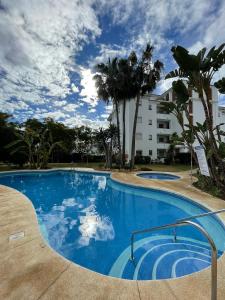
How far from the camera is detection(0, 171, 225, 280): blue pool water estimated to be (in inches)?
170

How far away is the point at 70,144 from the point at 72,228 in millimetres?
27211

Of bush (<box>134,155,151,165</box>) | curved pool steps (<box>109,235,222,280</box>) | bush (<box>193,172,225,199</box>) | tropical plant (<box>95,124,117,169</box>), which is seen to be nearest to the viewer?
curved pool steps (<box>109,235,222,280</box>)

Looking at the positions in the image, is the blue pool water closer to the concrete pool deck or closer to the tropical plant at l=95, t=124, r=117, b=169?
the concrete pool deck

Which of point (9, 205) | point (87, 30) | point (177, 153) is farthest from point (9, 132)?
point (177, 153)

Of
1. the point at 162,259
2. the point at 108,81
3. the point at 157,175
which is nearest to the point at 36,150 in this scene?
the point at 108,81

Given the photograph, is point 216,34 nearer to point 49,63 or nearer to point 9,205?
point 49,63

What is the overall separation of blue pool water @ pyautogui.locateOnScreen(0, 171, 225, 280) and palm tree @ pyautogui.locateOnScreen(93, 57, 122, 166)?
12.9 m

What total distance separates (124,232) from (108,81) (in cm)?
1892

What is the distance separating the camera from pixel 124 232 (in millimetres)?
6363

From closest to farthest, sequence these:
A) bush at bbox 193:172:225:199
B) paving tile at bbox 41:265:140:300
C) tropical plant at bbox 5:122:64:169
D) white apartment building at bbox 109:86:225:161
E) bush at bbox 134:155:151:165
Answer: paving tile at bbox 41:265:140:300 → bush at bbox 193:172:225:199 → tropical plant at bbox 5:122:64:169 → bush at bbox 134:155:151:165 → white apartment building at bbox 109:86:225:161

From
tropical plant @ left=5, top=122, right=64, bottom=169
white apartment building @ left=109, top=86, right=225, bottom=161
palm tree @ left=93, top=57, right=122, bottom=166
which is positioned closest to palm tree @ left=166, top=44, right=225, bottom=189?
palm tree @ left=93, top=57, right=122, bottom=166

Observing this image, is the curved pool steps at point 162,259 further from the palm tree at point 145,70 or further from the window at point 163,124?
the window at point 163,124

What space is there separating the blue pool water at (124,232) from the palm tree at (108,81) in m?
12.9

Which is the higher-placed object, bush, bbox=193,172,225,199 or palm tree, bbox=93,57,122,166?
palm tree, bbox=93,57,122,166
